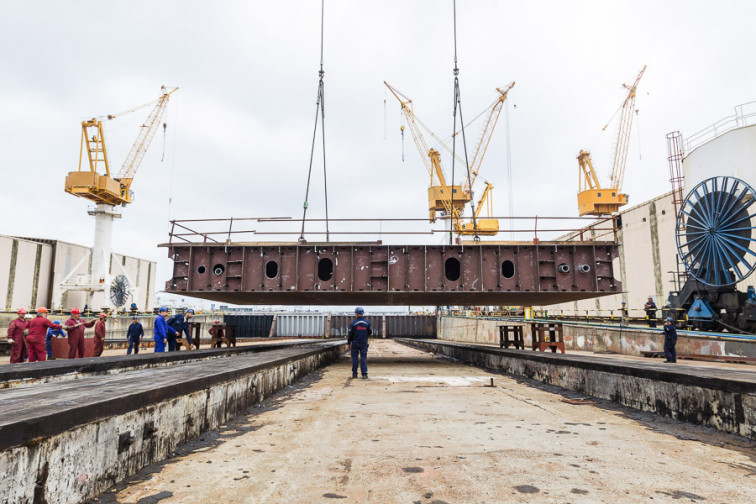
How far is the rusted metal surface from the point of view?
15.1 m

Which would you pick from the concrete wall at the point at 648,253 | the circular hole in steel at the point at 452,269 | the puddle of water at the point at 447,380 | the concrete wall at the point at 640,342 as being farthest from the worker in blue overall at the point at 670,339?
the concrete wall at the point at 648,253

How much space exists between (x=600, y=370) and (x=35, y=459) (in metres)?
8.25

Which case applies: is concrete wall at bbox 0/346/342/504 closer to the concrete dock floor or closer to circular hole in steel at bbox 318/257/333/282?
the concrete dock floor

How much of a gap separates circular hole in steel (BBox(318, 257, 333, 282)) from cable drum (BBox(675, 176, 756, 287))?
55.6 feet

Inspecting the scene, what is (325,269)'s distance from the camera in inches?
628

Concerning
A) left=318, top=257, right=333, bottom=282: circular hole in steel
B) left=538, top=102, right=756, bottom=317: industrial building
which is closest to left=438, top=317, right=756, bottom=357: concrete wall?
left=538, top=102, right=756, bottom=317: industrial building

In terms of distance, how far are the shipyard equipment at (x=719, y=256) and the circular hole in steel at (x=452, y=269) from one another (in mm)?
11211

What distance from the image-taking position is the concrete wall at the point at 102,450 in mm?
2612

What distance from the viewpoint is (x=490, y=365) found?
14.3 metres

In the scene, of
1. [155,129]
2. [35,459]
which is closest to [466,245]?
[35,459]

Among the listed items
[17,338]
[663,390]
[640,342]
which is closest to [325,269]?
[17,338]

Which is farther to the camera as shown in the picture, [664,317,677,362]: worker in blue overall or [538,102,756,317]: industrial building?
[538,102,756,317]: industrial building

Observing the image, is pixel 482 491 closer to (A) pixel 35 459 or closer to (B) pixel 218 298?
(A) pixel 35 459

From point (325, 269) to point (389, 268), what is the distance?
2445 mm
